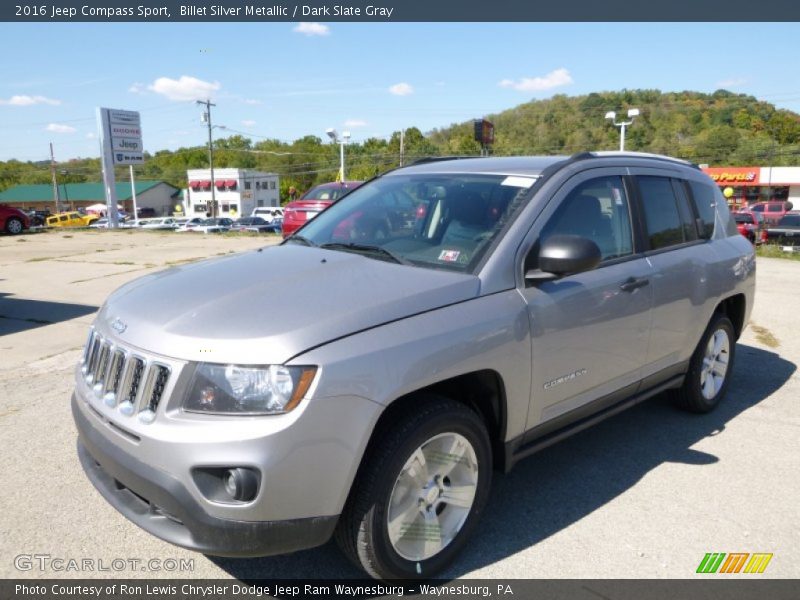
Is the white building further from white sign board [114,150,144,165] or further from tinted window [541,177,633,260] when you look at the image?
tinted window [541,177,633,260]

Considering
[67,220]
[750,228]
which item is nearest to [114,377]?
[750,228]

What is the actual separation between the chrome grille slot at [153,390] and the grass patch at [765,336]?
22.1 ft

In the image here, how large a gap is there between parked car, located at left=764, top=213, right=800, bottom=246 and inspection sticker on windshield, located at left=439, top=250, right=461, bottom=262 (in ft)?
70.2

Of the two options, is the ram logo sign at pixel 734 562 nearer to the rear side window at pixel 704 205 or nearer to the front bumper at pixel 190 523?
the front bumper at pixel 190 523

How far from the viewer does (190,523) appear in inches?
89.3

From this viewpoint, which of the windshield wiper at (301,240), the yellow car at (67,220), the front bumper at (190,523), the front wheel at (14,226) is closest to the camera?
the front bumper at (190,523)

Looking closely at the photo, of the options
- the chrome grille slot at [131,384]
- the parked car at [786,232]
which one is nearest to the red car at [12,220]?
the chrome grille slot at [131,384]

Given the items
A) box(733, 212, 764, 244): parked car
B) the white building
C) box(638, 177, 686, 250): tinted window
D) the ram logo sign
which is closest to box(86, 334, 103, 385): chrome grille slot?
the ram logo sign

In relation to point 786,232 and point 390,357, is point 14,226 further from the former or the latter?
point 786,232

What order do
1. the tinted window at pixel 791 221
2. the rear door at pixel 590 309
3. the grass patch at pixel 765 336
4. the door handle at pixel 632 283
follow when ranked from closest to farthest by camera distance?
the rear door at pixel 590 309 → the door handle at pixel 632 283 → the grass patch at pixel 765 336 → the tinted window at pixel 791 221

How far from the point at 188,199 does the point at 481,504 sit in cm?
9755

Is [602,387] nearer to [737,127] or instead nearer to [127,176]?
[737,127]

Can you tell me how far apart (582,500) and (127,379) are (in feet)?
8.15

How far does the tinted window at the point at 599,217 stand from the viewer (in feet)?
11.1
